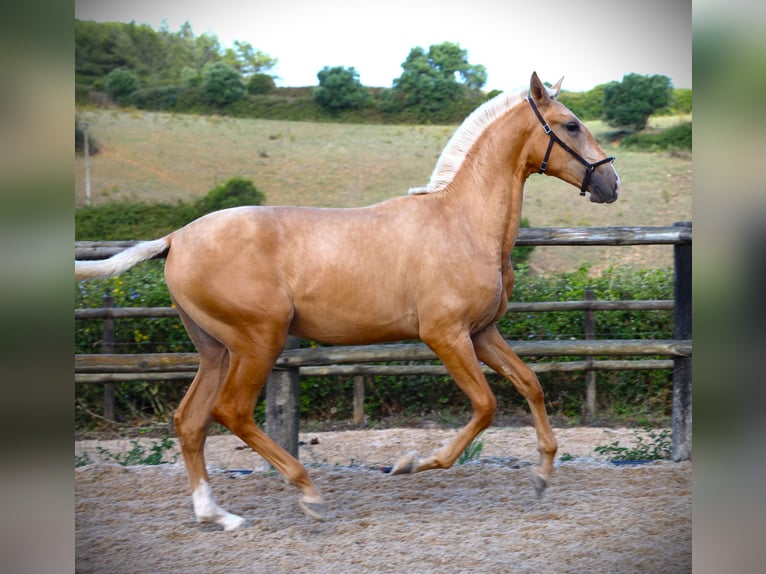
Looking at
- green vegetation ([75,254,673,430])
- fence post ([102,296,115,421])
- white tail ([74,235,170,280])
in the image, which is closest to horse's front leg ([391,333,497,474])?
white tail ([74,235,170,280])

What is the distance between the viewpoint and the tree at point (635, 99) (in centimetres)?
1117

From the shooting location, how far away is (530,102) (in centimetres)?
407

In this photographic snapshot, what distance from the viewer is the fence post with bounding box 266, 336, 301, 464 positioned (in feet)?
15.3

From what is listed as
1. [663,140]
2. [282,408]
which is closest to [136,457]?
[282,408]

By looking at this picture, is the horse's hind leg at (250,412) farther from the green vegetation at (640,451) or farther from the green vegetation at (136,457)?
the green vegetation at (640,451)

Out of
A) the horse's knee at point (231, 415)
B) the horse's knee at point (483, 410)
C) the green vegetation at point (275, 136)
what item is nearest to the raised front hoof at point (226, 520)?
the horse's knee at point (231, 415)

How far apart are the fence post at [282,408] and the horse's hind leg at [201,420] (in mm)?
644

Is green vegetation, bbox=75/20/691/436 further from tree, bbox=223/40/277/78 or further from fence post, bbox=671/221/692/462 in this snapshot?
fence post, bbox=671/221/692/462

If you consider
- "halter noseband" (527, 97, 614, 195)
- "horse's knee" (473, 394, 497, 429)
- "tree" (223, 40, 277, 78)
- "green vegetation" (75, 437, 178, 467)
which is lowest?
"green vegetation" (75, 437, 178, 467)

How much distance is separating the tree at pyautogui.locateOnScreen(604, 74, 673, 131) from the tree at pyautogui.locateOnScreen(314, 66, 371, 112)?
4190 millimetres

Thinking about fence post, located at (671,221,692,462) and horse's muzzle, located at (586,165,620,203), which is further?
fence post, located at (671,221,692,462)

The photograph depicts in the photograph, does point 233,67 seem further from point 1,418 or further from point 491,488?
point 1,418

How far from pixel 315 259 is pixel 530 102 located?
4.85 feet

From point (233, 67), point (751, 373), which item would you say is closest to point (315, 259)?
point (751, 373)
